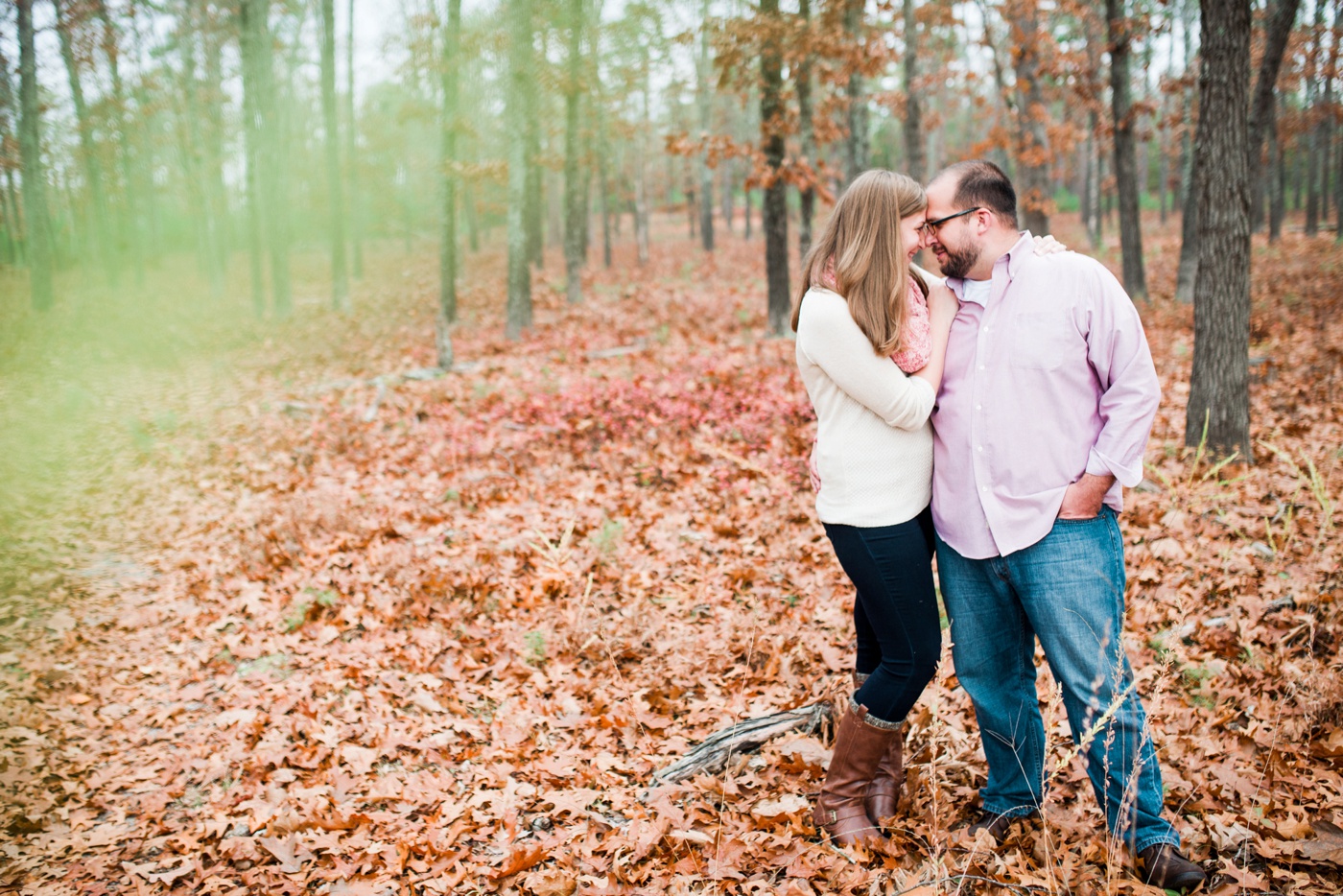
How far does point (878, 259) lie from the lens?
107 inches

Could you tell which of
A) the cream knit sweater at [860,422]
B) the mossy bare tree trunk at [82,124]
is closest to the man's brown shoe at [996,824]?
the cream knit sweater at [860,422]

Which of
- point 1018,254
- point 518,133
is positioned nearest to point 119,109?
point 518,133

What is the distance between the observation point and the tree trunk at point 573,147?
642 inches

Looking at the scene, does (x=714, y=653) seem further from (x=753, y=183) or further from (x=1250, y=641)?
Result: (x=753, y=183)

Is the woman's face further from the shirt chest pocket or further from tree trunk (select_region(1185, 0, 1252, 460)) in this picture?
tree trunk (select_region(1185, 0, 1252, 460))

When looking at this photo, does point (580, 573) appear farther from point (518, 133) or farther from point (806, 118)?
point (518, 133)

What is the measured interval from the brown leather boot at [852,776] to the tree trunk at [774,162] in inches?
382

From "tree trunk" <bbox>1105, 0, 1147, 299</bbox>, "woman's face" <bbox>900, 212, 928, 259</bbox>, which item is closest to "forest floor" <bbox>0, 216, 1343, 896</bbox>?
"woman's face" <bbox>900, 212, 928, 259</bbox>

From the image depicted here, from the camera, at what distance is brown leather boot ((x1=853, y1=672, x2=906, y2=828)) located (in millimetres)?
3271

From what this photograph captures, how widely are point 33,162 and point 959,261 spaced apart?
81.5ft

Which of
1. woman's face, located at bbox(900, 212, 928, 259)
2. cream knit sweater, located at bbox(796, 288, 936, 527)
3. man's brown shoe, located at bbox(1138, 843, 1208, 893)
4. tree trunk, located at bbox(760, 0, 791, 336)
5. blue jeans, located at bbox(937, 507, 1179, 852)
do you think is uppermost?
tree trunk, located at bbox(760, 0, 791, 336)

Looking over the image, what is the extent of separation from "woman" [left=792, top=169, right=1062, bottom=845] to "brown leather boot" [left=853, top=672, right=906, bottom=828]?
0.89 ft

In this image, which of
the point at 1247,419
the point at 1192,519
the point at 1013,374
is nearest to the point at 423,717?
the point at 1013,374

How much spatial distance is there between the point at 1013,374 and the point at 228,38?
3122cm
